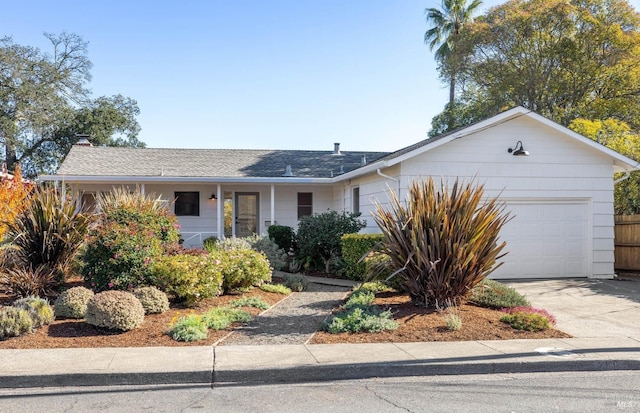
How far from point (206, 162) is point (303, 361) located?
14989 mm

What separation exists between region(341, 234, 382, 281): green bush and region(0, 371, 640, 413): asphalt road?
6.07m

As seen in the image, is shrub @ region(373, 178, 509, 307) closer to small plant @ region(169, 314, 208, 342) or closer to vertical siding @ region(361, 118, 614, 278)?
small plant @ region(169, 314, 208, 342)

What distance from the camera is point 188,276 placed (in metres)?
8.63

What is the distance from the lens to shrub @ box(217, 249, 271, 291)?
1009 centimetres

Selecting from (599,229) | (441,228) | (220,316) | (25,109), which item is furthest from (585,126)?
(25,109)

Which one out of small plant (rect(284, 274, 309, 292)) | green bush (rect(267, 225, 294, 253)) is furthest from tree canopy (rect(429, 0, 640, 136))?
small plant (rect(284, 274, 309, 292))

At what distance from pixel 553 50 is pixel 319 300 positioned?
18.7 meters

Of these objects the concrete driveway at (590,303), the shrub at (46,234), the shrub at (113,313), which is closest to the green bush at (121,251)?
the shrub at (46,234)

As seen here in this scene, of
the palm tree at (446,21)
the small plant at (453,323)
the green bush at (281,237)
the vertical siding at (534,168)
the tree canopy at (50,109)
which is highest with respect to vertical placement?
the palm tree at (446,21)

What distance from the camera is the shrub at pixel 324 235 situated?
13.6 meters

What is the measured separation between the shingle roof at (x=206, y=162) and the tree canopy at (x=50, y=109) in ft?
47.0

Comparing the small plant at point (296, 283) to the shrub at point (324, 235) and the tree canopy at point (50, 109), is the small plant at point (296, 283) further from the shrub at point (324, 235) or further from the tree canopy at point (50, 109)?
the tree canopy at point (50, 109)

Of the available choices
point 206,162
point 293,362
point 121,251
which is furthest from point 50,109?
point 293,362

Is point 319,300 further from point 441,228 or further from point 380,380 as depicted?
point 380,380
